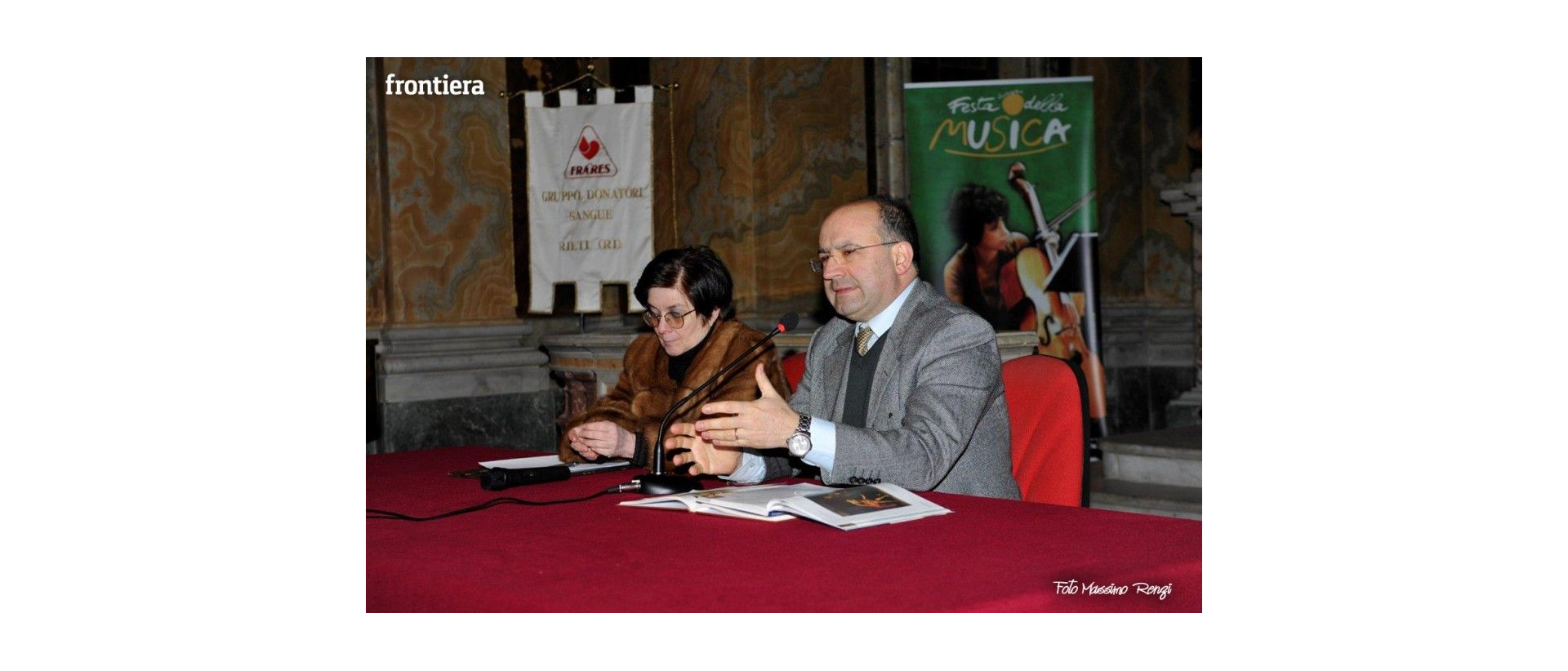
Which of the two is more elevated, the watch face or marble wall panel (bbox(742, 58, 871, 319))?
marble wall panel (bbox(742, 58, 871, 319))

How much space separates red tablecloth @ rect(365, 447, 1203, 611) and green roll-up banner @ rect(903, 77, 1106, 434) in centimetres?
426

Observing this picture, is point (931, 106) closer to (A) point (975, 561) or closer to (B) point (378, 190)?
(B) point (378, 190)

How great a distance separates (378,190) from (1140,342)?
187 inches

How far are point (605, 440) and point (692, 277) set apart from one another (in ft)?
2.45

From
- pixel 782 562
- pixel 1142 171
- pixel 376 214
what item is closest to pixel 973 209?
pixel 1142 171

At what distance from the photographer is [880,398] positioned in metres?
3.02

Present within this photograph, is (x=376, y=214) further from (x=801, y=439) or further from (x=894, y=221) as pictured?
(x=801, y=439)

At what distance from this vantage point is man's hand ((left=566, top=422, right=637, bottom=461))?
324cm

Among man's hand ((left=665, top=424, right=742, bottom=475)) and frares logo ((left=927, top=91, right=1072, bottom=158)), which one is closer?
man's hand ((left=665, top=424, right=742, bottom=475))

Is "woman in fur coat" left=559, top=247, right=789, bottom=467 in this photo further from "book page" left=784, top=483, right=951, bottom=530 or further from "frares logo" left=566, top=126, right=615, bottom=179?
"frares logo" left=566, top=126, right=615, bottom=179

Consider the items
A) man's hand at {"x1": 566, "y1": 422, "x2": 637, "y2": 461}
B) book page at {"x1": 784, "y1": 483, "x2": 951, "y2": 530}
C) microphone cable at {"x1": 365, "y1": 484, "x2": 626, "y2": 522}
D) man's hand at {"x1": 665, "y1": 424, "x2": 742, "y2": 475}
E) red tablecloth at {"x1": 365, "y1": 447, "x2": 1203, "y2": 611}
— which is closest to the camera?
red tablecloth at {"x1": 365, "y1": 447, "x2": 1203, "y2": 611}

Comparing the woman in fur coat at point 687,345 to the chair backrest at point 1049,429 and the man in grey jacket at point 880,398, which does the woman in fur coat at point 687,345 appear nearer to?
the man in grey jacket at point 880,398

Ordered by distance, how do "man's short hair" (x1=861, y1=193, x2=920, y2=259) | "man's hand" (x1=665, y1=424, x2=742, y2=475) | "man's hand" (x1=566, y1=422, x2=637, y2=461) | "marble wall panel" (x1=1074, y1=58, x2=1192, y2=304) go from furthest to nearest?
"marble wall panel" (x1=1074, y1=58, x2=1192, y2=304) → "man's hand" (x1=566, y1=422, x2=637, y2=461) → "man's short hair" (x1=861, y1=193, x2=920, y2=259) → "man's hand" (x1=665, y1=424, x2=742, y2=475)

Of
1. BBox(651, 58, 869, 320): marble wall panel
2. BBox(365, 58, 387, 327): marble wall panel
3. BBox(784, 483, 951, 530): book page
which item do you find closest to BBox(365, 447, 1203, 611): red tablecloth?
BBox(784, 483, 951, 530): book page
